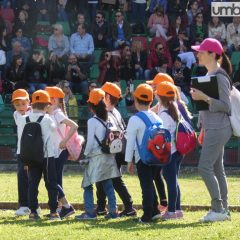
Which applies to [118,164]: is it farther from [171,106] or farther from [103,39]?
[103,39]

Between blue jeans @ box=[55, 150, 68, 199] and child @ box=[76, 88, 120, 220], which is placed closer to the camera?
child @ box=[76, 88, 120, 220]

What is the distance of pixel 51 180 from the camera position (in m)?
13.3

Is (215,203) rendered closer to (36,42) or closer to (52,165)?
(52,165)

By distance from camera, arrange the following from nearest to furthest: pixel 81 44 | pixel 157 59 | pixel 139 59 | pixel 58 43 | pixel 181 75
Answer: pixel 181 75 < pixel 157 59 < pixel 139 59 < pixel 81 44 < pixel 58 43

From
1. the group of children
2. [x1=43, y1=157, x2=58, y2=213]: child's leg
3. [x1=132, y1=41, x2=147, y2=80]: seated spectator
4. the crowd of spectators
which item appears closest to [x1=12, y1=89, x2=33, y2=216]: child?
the group of children

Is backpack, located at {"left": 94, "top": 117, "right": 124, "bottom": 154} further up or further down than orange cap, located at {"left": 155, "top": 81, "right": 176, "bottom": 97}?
further down

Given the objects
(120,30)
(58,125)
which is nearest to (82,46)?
(120,30)

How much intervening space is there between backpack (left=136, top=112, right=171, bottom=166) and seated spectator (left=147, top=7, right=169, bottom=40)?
16.2 m

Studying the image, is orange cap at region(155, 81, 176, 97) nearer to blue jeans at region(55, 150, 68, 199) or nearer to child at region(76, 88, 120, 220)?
child at region(76, 88, 120, 220)

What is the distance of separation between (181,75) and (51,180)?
530 inches

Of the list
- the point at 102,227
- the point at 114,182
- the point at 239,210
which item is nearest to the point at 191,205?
the point at 239,210

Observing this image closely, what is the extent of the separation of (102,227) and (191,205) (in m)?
2.93

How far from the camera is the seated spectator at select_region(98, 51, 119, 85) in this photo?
2698 cm

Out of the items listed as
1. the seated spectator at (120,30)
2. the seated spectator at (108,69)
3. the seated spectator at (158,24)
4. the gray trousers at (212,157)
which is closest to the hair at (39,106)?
the gray trousers at (212,157)
